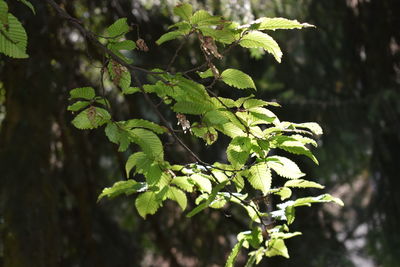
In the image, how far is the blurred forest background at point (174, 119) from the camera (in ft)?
9.21

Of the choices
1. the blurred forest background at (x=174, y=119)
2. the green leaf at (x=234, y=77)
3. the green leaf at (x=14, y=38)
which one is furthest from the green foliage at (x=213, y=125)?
the blurred forest background at (x=174, y=119)

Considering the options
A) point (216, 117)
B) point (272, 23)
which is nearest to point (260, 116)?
point (216, 117)

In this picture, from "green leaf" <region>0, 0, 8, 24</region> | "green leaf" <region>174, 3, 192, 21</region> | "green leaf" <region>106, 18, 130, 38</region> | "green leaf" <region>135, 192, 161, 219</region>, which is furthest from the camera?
"green leaf" <region>135, 192, 161, 219</region>

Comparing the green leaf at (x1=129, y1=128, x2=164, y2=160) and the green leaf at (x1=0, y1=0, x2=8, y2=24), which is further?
the green leaf at (x1=129, y1=128, x2=164, y2=160)

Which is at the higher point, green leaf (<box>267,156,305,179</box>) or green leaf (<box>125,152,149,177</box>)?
green leaf (<box>267,156,305,179</box>)

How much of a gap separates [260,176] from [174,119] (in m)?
1.69

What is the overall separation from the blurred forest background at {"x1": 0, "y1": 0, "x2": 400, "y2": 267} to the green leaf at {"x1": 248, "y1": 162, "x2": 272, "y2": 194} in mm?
1448

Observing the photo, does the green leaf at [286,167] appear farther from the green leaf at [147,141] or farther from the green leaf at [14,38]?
the green leaf at [14,38]

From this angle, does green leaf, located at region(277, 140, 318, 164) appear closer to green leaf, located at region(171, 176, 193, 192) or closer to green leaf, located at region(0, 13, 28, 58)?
green leaf, located at region(171, 176, 193, 192)

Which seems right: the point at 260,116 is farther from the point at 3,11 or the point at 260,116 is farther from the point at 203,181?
the point at 3,11

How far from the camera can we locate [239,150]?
1329 mm

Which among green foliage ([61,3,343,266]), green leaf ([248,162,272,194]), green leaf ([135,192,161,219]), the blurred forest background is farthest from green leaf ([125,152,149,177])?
the blurred forest background

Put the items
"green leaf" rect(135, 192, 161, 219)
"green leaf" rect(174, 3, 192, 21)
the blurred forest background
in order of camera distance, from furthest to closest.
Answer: the blurred forest background, "green leaf" rect(135, 192, 161, 219), "green leaf" rect(174, 3, 192, 21)

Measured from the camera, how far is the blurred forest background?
281 cm
